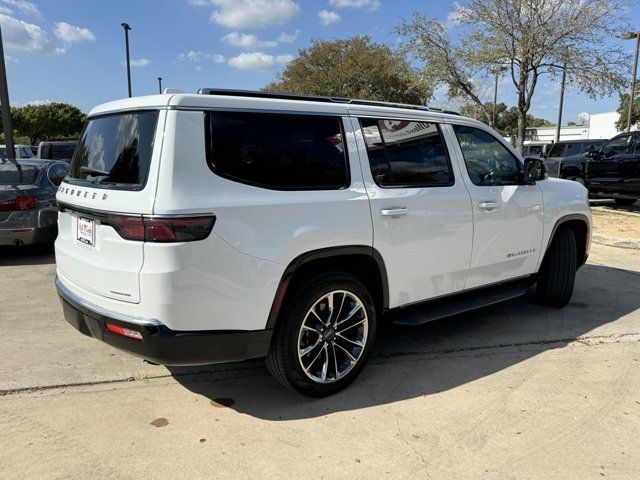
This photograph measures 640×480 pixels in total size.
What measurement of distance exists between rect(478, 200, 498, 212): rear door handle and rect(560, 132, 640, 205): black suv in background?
10.3m

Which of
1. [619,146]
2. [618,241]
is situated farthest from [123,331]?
[619,146]

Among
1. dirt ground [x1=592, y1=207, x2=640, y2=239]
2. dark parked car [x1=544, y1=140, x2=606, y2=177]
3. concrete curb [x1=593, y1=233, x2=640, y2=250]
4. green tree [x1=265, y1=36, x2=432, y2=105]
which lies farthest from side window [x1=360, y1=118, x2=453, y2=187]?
green tree [x1=265, y1=36, x2=432, y2=105]

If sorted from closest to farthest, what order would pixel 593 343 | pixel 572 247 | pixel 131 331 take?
1. pixel 131 331
2. pixel 593 343
3. pixel 572 247

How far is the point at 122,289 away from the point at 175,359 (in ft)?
1.58

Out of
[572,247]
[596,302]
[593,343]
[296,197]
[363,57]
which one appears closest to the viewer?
[296,197]

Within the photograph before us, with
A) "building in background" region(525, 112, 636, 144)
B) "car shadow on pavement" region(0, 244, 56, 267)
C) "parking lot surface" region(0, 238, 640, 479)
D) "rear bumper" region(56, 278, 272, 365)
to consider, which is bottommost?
"parking lot surface" region(0, 238, 640, 479)

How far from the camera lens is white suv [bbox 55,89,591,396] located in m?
2.70

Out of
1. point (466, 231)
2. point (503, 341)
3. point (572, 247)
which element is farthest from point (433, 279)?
point (572, 247)

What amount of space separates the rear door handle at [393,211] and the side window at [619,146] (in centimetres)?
1196

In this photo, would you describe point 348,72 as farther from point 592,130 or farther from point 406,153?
point 592,130

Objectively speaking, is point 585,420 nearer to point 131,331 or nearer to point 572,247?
point 572,247

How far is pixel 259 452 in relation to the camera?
111 inches

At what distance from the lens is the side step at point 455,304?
3811 millimetres

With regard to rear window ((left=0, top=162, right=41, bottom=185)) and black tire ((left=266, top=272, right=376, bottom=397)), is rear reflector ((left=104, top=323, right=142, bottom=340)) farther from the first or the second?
rear window ((left=0, top=162, right=41, bottom=185))
